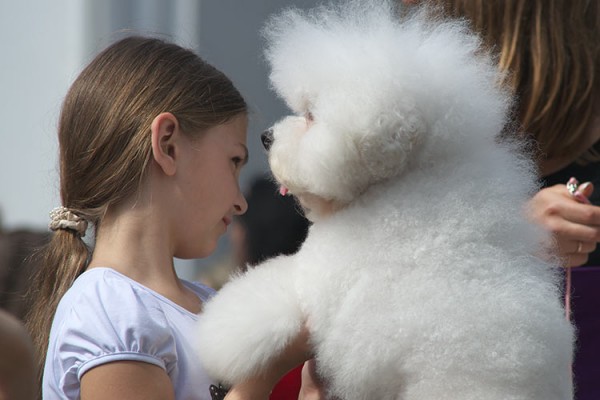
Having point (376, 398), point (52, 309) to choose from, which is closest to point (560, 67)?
point (376, 398)

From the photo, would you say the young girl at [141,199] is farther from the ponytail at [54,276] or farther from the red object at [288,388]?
the red object at [288,388]

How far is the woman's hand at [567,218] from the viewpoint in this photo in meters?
1.48

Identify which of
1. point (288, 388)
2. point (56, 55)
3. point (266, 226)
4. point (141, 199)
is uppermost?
point (141, 199)

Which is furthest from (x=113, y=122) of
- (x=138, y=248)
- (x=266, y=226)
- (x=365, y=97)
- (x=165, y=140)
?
(x=266, y=226)

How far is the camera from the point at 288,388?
1.47m

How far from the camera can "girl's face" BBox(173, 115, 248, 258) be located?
59.9 inches

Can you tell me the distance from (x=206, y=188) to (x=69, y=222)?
232mm

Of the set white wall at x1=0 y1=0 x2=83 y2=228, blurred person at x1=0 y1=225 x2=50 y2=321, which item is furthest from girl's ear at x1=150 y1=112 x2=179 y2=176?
white wall at x1=0 y1=0 x2=83 y2=228

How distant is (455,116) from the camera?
1.25m

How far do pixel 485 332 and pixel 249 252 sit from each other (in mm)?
1737

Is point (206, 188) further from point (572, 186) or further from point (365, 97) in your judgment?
point (572, 186)

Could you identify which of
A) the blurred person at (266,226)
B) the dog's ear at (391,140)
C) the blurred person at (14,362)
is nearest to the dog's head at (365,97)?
the dog's ear at (391,140)

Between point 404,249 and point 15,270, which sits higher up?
point 404,249

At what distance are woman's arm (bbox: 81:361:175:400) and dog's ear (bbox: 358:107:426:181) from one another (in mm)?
434
